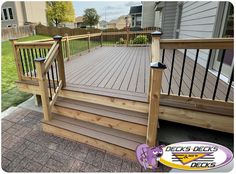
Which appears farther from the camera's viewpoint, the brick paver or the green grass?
the green grass

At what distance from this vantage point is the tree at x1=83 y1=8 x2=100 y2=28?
88.1ft

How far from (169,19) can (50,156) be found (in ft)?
25.3

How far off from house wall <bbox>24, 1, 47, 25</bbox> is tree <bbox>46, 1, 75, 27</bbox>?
3.07 ft

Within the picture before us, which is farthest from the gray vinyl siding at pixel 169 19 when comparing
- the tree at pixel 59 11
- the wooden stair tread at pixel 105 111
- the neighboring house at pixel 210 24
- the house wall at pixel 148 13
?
the tree at pixel 59 11

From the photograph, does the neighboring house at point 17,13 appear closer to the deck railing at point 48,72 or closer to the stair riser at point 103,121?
the deck railing at point 48,72

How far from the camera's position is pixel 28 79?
3.19 m

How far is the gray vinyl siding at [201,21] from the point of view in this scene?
3.46 m

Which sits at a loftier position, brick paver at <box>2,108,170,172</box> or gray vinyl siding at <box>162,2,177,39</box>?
gray vinyl siding at <box>162,2,177,39</box>

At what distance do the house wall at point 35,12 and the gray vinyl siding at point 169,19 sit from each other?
18.5 meters

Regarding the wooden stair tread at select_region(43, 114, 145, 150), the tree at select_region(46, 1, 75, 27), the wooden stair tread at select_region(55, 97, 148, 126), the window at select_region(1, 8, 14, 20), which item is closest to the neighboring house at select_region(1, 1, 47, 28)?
the window at select_region(1, 8, 14, 20)

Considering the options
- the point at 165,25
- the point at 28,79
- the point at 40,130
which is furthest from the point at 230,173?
the point at 165,25

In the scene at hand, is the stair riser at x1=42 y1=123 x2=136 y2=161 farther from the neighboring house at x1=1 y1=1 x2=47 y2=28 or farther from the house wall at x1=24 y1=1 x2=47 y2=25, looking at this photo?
the house wall at x1=24 y1=1 x2=47 y2=25

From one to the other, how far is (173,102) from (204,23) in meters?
2.81

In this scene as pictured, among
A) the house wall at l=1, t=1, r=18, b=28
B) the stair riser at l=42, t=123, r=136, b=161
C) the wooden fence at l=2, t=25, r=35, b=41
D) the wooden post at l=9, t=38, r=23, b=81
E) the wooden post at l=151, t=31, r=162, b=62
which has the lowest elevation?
the stair riser at l=42, t=123, r=136, b=161
